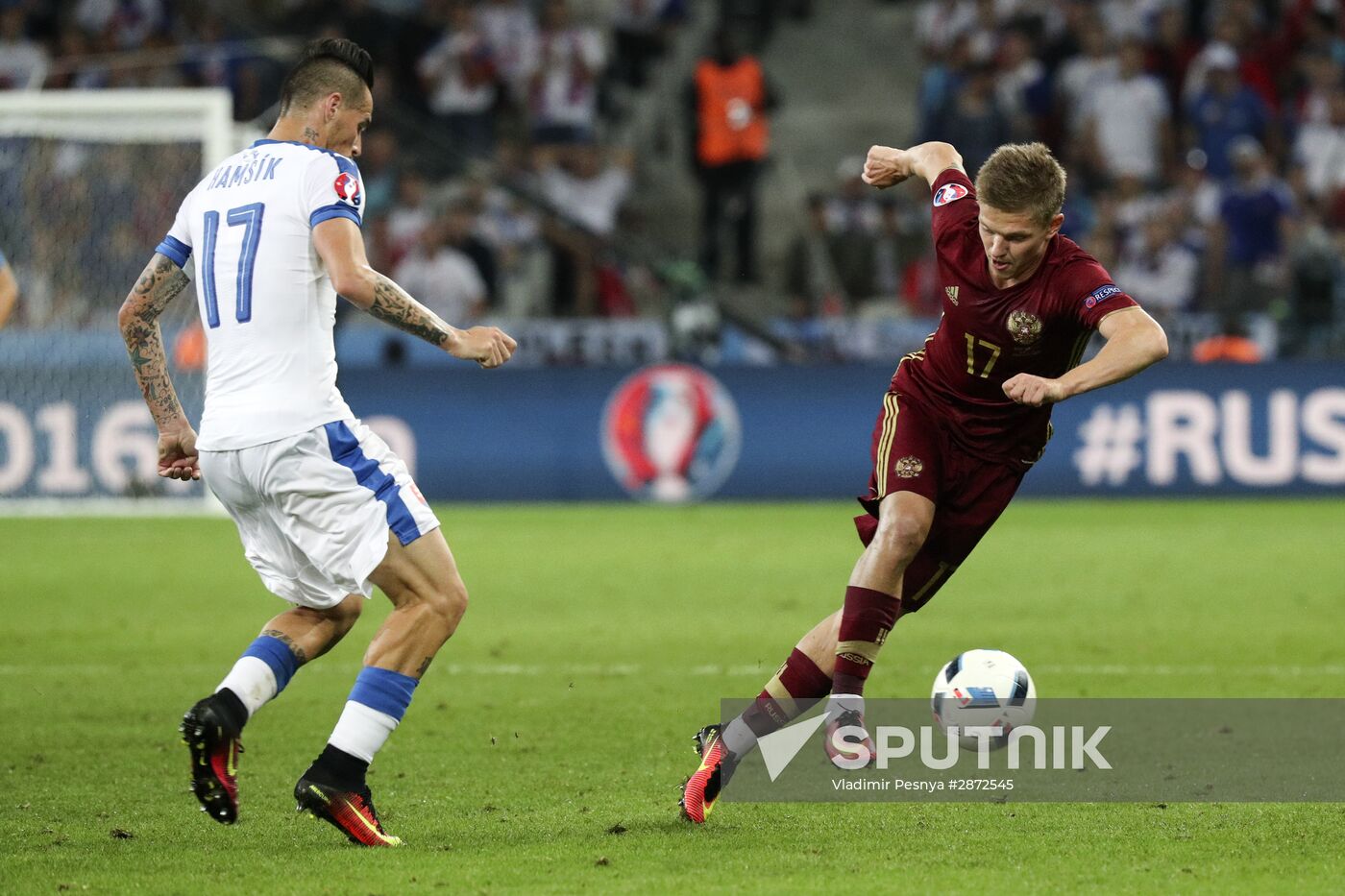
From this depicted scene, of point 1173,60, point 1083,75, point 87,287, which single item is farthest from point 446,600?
point 1173,60

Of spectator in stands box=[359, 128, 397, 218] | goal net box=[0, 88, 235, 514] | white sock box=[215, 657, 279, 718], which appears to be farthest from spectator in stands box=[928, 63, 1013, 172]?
→ white sock box=[215, 657, 279, 718]

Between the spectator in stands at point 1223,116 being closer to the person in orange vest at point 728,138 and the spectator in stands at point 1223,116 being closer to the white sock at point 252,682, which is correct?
the person in orange vest at point 728,138

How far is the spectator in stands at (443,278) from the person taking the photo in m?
17.9

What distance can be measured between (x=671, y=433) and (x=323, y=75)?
11018mm

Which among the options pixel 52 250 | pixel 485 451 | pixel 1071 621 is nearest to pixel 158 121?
pixel 52 250

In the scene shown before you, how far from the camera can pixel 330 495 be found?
202 inches

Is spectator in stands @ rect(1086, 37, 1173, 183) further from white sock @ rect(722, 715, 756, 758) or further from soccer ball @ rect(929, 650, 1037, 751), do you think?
white sock @ rect(722, 715, 756, 758)

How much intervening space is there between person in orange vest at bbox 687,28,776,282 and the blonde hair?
44.0ft

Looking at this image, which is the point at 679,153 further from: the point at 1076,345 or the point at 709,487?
the point at 1076,345

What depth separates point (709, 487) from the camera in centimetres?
1628

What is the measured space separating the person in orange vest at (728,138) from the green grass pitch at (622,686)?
386 centimetres

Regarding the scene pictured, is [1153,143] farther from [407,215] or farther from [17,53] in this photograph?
[17,53]

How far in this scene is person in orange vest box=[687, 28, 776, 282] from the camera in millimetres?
18578

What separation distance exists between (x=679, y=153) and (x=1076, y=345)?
15.6 meters
